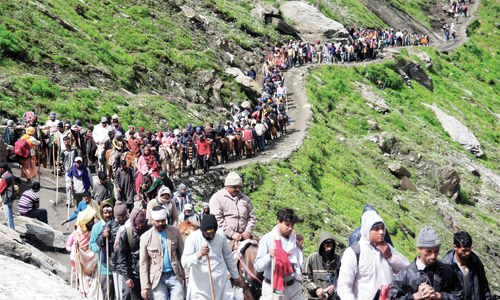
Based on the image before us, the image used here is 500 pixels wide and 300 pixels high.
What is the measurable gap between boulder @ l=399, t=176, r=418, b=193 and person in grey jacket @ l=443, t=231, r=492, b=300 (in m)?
22.1

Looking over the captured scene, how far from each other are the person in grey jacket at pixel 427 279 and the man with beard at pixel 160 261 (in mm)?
3040

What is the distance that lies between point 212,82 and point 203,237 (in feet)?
81.6

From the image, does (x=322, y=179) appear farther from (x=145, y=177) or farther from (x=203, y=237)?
(x=203, y=237)

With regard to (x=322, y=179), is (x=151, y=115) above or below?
above

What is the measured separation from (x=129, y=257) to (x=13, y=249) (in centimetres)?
275

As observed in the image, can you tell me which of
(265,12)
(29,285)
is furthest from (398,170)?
(265,12)

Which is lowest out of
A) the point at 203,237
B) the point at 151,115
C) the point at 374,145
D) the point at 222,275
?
the point at 374,145

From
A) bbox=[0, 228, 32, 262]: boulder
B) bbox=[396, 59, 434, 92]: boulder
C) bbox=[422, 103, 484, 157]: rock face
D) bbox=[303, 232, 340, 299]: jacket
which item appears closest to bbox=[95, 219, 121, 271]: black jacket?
bbox=[0, 228, 32, 262]: boulder

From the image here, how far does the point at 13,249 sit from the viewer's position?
28.6 ft

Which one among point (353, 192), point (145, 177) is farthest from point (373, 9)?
point (145, 177)

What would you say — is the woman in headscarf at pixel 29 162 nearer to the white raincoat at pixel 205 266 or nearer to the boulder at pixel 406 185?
the white raincoat at pixel 205 266

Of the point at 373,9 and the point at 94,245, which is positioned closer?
the point at 94,245

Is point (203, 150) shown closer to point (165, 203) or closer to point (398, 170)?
point (165, 203)

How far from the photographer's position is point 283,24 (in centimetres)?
4609
